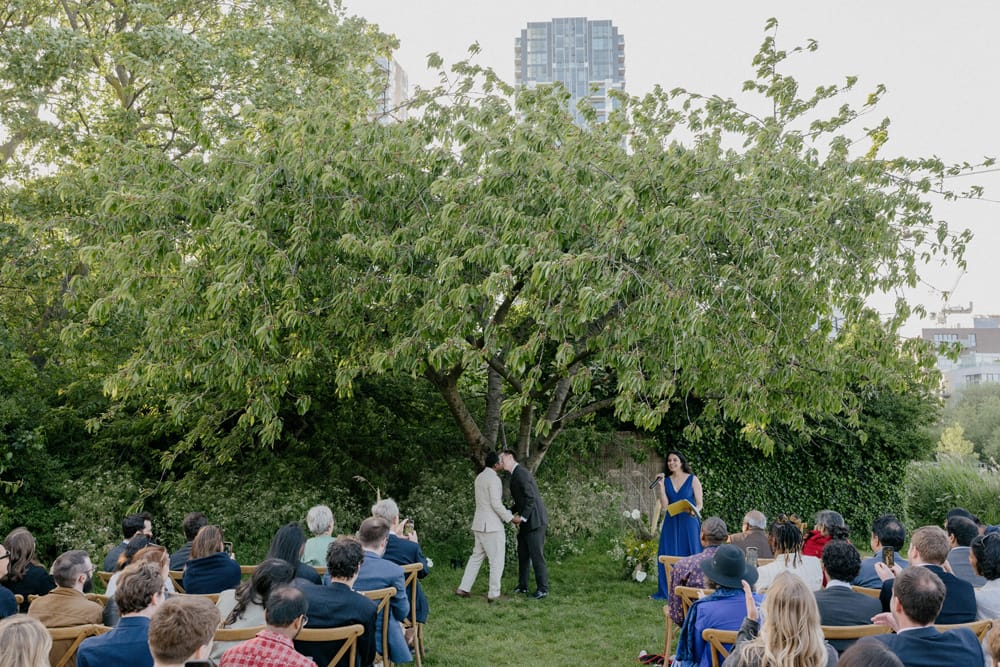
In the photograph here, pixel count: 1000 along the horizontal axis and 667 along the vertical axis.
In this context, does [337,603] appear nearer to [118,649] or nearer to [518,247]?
[118,649]

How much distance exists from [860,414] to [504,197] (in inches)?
365

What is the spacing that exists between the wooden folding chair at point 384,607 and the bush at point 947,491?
492 inches

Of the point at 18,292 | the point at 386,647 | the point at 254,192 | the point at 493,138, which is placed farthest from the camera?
the point at 18,292

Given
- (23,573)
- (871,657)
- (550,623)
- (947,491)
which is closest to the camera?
(871,657)

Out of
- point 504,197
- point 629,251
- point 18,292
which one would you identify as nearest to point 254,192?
point 504,197

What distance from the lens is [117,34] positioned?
440 inches

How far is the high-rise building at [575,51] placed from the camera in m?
134

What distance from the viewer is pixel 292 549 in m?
5.00

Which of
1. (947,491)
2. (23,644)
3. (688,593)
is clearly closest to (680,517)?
(688,593)

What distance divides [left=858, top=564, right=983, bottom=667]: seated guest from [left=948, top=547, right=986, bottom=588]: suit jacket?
2.31 meters

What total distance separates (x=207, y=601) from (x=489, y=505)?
561 centimetres

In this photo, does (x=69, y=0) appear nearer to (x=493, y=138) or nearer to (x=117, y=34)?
(x=117, y=34)

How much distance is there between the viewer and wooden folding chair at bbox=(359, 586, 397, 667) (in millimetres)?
4922

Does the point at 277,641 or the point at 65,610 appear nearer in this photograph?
the point at 277,641
